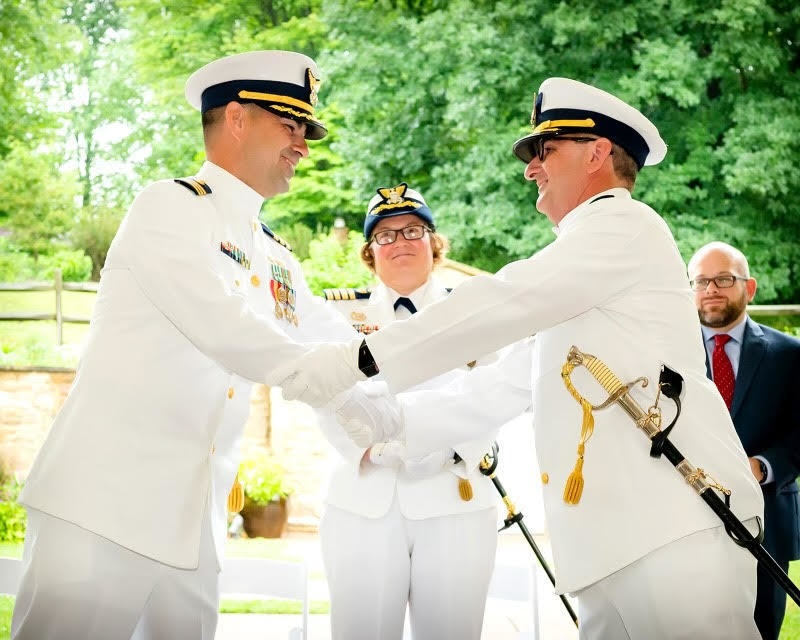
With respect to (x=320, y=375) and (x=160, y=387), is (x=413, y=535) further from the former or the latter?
(x=160, y=387)

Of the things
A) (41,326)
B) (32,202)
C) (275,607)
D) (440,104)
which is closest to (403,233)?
(275,607)

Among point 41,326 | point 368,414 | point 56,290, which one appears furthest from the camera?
point 41,326

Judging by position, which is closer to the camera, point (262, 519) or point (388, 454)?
point (388, 454)

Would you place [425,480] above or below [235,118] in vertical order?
below

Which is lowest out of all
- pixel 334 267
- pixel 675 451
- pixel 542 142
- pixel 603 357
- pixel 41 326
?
pixel 675 451

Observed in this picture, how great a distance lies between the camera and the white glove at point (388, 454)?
8.45 feet

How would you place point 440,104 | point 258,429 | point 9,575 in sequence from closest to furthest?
point 9,575, point 258,429, point 440,104

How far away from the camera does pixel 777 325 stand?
970cm

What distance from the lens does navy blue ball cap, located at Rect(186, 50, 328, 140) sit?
2.34 meters

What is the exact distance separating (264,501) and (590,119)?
5.59 meters

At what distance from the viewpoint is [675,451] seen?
183 centimetres

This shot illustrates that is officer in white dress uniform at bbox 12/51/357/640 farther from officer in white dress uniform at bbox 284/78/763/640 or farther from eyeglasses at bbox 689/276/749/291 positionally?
eyeglasses at bbox 689/276/749/291

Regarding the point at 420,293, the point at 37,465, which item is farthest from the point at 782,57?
the point at 37,465

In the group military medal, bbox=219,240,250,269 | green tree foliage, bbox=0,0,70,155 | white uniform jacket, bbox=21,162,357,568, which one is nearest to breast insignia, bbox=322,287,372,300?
military medal, bbox=219,240,250,269
